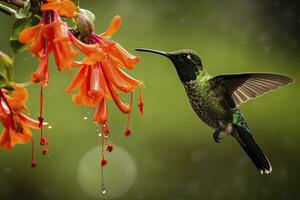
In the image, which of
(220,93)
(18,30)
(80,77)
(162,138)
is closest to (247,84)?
(220,93)

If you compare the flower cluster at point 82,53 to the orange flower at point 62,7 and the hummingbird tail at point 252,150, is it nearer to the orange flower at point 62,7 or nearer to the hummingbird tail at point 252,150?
the orange flower at point 62,7

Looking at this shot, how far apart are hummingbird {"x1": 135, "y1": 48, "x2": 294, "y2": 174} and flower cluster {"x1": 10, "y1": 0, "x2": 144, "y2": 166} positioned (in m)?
0.58

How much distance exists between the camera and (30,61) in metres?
4.20

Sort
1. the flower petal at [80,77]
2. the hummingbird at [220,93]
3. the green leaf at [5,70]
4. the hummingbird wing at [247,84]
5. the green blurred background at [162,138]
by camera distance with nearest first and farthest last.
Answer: the green leaf at [5,70]
the flower petal at [80,77]
the hummingbird wing at [247,84]
the hummingbird at [220,93]
the green blurred background at [162,138]

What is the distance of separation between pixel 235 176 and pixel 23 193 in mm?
1321

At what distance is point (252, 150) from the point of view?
6.99ft

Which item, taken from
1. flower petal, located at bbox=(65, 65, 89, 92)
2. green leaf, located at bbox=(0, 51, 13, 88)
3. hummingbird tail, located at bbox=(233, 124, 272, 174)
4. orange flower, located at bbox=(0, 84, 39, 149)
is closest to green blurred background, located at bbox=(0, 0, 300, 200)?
hummingbird tail, located at bbox=(233, 124, 272, 174)

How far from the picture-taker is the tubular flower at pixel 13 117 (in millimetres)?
1193

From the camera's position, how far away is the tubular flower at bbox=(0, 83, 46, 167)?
1193mm

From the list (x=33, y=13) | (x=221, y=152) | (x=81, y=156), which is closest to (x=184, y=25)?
(x=221, y=152)

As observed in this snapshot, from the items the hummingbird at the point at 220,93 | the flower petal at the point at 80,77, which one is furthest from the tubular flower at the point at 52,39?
the hummingbird at the point at 220,93

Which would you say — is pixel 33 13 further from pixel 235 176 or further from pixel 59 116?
pixel 235 176

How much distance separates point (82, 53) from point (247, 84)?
83 cm

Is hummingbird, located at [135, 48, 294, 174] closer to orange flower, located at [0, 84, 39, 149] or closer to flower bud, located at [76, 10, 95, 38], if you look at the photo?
flower bud, located at [76, 10, 95, 38]
